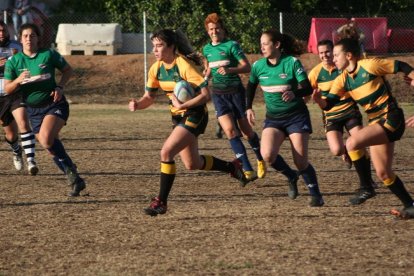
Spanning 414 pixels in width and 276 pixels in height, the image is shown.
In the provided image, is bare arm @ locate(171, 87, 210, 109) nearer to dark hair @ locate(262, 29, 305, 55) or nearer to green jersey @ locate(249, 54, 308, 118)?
green jersey @ locate(249, 54, 308, 118)

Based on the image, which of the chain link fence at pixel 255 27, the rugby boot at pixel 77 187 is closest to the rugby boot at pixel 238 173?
the rugby boot at pixel 77 187

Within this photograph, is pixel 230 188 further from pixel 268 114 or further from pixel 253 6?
pixel 253 6

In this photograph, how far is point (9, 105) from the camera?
1339 centimetres

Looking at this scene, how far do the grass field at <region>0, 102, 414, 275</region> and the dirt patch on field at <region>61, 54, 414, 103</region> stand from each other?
14710mm

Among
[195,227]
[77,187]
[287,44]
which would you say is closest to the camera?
[195,227]

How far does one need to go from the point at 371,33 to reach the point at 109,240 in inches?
1022

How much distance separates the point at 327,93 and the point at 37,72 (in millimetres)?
3185

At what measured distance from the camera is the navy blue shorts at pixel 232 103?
1271 centimetres

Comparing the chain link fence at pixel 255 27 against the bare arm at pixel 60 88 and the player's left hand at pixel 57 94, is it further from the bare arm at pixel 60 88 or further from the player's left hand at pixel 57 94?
the player's left hand at pixel 57 94

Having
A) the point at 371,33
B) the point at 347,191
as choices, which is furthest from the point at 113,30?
the point at 347,191

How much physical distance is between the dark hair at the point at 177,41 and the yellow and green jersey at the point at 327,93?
189 centimetres

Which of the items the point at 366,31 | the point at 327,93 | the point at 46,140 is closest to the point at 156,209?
the point at 46,140

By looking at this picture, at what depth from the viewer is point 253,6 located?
110 ft

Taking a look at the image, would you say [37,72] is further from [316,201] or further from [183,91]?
[316,201]
